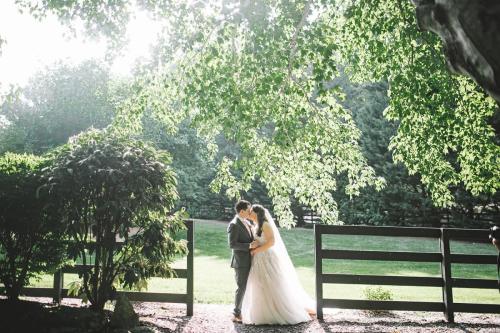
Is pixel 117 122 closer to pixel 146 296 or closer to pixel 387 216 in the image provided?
pixel 146 296

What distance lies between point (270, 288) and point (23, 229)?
13.5 ft

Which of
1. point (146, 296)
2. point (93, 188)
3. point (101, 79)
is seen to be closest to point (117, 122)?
point (93, 188)

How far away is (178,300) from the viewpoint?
7309 mm

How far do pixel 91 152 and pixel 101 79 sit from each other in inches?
1291

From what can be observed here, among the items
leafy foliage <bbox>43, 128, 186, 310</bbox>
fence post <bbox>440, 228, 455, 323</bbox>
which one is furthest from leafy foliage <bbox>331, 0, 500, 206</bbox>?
leafy foliage <bbox>43, 128, 186, 310</bbox>

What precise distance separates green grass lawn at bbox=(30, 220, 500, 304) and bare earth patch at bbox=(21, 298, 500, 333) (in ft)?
6.16

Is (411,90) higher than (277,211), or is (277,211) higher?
(411,90)

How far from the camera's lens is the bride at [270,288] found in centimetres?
691

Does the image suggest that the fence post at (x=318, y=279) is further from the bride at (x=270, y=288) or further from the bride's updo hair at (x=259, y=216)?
the bride's updo hair at (x=259, y=216)

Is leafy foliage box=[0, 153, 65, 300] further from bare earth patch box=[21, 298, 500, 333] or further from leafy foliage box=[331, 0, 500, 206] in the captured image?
leafy foliage box=[331, 0, 500, 206]

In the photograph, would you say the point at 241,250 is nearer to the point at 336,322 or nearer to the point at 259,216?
the point at 259,216

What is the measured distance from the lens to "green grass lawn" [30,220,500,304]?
33.4 feet

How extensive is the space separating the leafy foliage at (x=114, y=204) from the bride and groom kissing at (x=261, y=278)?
4.51 feet

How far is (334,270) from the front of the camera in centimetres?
1364
